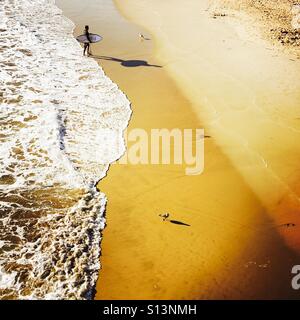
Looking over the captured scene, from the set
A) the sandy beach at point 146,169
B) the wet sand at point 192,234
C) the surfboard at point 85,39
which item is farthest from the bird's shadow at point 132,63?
the wet sand at point 192,234

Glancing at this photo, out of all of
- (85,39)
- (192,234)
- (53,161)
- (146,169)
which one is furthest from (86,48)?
(192,234)

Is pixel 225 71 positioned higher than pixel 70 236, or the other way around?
pixel 225 71

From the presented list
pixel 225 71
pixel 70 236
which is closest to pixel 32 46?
pixel 225 71

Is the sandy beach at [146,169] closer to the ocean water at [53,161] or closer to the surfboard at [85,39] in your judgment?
the ocean water at [53,161]

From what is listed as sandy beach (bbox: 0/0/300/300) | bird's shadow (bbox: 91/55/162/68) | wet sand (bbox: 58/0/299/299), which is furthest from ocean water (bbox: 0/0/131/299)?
bird's shadow (bbox: 91/55/162/68)

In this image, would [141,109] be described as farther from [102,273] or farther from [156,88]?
[102,273]
